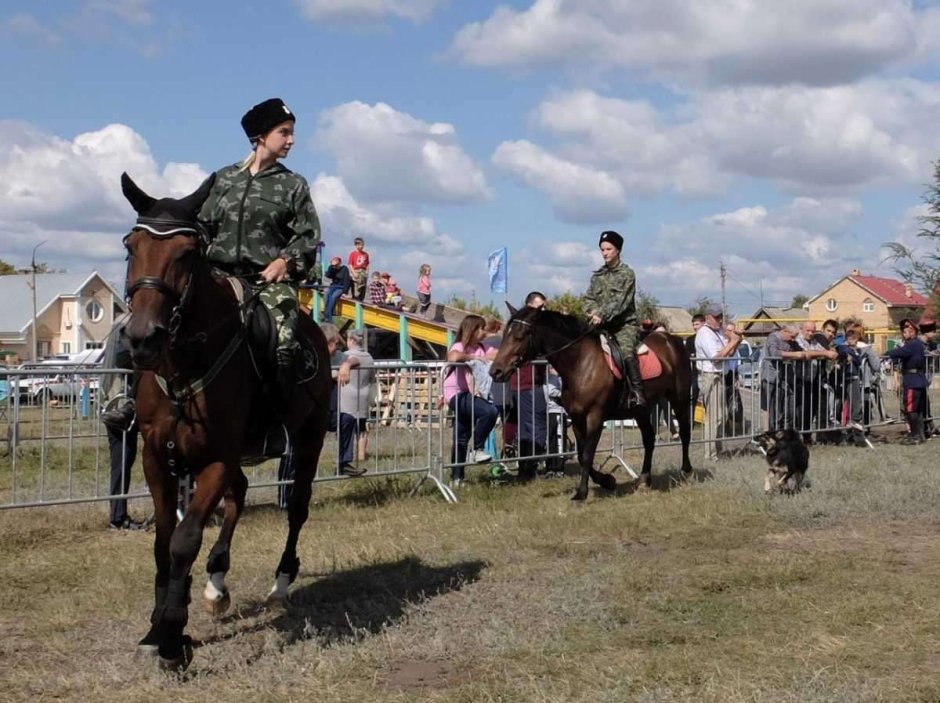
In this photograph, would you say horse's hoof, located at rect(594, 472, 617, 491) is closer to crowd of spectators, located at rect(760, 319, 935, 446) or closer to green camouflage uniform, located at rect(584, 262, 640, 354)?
green camouflage uniform, located at rect(584, 262, 640, 354)

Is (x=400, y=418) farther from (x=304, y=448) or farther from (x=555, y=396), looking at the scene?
(x=304, y=448)

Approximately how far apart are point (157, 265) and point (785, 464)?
8.23m

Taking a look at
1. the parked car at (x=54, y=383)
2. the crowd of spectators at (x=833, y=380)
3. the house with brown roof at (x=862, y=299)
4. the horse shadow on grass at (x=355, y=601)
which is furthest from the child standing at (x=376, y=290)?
the house with brown roof at (x=862, y=299)

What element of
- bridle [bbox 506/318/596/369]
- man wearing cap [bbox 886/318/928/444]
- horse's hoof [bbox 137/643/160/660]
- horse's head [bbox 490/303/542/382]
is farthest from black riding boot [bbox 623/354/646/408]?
man wearing cap [bbox 886/318/928/444]

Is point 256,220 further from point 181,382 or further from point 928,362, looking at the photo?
point 928,362

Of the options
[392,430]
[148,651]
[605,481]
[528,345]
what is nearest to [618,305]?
[528,345]

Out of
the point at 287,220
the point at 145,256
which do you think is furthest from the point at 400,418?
the point at 145,256

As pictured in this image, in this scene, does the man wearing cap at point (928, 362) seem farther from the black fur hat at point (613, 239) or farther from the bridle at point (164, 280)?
the bridle at point (164, 280)

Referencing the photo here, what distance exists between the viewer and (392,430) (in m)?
12.8

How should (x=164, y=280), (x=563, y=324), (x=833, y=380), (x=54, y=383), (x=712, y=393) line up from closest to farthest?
(x=164, y=280), (x=54, y=383), (x=563, y=324), (x=712, y=393), (x=833, y=380)

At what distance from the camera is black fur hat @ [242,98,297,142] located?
6738 mm

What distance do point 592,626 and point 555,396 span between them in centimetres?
686

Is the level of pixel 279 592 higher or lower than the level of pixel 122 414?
lower

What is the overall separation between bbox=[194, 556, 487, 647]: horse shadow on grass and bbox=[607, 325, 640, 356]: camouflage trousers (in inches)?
189
